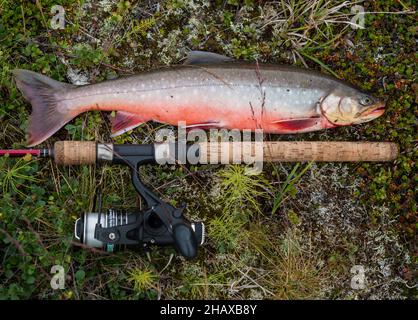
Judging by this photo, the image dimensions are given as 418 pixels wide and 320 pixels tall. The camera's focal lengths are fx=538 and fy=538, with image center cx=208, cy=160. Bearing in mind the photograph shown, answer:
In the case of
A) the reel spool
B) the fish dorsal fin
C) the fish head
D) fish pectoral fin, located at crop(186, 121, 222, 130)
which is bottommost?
the reel spool

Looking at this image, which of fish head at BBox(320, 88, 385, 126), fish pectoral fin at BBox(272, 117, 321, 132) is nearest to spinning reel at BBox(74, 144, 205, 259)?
fish pectoral fin at BBox(272, 117, 321, 132)

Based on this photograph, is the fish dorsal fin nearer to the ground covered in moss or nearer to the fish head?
the ground covered in moss

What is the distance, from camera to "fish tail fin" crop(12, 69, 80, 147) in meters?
3.67

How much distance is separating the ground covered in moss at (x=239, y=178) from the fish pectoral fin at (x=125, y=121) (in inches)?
4.1

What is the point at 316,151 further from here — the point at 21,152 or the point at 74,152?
the point at 21,152

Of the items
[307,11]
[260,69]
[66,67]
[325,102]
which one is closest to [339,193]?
[325,102]

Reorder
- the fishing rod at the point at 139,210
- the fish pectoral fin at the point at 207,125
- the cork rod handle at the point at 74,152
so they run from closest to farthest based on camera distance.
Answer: the fishing rod at the point at 139,210 → the cork rod handle at the point at 74,152 → the fish pectoral fin at the point at 207,125

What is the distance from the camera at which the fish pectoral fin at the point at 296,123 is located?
381 centimetres

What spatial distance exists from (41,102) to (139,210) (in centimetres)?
100

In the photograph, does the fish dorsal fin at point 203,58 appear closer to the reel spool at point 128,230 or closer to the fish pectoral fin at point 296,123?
the fish pectoral fin at point 296,123

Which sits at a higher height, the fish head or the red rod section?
the fish head

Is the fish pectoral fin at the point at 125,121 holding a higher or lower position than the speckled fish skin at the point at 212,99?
lower

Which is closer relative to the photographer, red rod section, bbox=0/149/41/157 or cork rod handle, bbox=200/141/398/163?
red rod section, bbox=0/149/41/157

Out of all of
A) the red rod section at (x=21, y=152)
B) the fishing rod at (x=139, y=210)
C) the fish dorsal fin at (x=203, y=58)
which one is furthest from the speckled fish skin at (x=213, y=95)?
the red rod section at (x=21, y=152)
